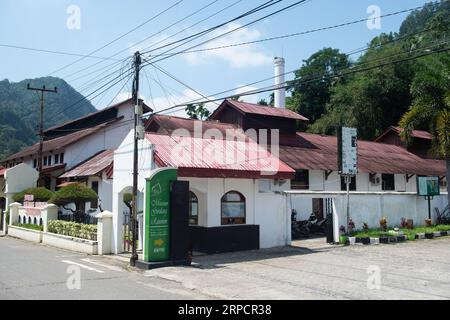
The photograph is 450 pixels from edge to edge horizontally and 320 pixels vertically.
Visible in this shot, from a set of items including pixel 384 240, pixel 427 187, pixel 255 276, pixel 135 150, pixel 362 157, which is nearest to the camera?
pixel 255 276

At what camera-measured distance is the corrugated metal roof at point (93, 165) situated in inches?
1056

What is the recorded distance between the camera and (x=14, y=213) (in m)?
27.3

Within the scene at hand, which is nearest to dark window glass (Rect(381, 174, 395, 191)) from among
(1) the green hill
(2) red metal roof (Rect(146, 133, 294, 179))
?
(2) red metal roof (Rect(146, 133, 294, 179))

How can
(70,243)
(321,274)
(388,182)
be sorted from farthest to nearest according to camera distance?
(388,182) → (70,243) → (321,274)

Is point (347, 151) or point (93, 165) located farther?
point (93, 165)

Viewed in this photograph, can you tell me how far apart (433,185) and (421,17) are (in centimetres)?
6359

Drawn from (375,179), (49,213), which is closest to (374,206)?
(375,179)

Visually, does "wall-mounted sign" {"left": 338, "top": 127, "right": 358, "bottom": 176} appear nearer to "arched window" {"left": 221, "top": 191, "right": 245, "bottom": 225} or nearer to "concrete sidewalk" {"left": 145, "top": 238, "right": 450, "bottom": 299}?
"concrete sidewalk" {"left": 145, "top": 238, "right": 450, "bottom": 299}

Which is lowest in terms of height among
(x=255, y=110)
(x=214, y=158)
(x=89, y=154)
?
(x=214, y=158)

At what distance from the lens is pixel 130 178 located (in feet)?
53.3

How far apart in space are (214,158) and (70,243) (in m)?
7.24

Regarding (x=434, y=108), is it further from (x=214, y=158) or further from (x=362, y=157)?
(x=214, y=158)
